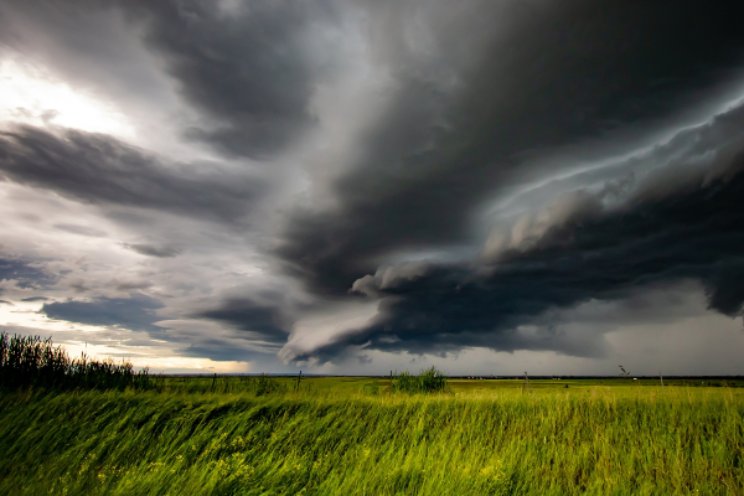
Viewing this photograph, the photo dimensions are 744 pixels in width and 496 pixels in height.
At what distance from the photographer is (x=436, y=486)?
19.5ft

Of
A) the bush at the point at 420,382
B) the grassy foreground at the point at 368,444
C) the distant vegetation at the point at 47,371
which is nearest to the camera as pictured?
the grassy foreground at the point at 368,444

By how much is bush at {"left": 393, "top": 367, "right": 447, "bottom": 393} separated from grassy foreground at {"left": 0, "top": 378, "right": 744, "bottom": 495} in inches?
690

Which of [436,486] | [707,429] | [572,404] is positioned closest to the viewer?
[436,486]

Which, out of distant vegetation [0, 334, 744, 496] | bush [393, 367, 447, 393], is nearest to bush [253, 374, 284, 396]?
distant vegetation [0, 334, 744, 496]

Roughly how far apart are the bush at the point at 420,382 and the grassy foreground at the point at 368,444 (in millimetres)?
17515

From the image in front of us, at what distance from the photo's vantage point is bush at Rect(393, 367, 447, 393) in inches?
1332

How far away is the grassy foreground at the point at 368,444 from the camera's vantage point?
19.6 feet

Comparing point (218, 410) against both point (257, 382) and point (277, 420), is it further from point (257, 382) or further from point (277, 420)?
point (257, 382)

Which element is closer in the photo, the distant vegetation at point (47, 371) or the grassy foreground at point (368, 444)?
the grassy foreground at point (368, 444)

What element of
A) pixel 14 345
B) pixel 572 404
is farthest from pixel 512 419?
pixel 14 345

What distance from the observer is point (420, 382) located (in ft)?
113

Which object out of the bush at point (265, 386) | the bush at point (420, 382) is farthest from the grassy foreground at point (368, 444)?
the bush at point (420, 382)

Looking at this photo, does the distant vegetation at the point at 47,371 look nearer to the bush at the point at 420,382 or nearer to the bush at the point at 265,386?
the bush at the point at 265,386

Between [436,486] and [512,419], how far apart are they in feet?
33.5
